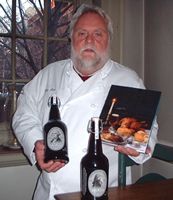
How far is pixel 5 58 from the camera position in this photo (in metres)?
1.70

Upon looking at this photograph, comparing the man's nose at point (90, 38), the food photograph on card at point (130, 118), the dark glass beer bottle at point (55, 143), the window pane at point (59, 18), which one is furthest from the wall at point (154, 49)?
the dark glass beer bottle at point (55, 143)

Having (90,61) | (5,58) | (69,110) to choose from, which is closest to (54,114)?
(69,110)

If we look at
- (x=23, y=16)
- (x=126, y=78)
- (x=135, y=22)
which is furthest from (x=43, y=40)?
(x=126, y=78)

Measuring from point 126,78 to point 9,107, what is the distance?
78 centimetres

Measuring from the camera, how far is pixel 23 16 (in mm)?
1716

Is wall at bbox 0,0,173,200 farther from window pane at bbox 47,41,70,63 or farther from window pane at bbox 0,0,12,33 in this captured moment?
window pane at bbox 0,0,12,33

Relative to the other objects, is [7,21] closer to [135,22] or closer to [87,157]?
[135,22]

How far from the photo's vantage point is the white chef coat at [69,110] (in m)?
1.09

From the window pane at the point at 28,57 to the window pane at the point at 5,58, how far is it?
0.04 m

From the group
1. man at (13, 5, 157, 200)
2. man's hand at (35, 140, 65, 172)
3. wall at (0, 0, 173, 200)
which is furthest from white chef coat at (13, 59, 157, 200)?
wall at (0, 0, 173, 200)

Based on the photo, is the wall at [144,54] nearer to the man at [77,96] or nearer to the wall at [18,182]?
the wall at [18,182]

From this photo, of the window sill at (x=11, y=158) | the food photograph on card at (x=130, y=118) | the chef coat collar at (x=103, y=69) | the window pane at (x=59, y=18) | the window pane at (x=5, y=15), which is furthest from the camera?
the window pane at (x=59, y=18)

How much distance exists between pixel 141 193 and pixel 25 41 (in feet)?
3.91

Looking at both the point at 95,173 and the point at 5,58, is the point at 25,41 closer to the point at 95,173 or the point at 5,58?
the point at 5,58
